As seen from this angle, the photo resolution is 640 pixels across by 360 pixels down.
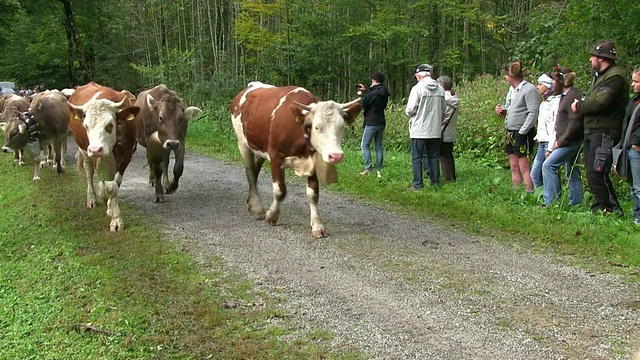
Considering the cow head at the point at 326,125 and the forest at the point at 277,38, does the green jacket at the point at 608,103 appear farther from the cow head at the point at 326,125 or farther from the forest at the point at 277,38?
the forest at the point at 277,38

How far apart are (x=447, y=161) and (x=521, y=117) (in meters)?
1.73

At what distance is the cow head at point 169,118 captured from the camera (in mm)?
7859

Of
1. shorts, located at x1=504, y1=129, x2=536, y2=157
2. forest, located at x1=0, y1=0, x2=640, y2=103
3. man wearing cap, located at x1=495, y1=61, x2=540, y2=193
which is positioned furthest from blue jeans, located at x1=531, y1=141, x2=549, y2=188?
forest, located at x1=0, y1=0, x2=640, y2=103

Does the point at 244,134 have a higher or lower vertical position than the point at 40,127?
higher

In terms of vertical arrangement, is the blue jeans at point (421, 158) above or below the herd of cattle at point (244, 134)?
below

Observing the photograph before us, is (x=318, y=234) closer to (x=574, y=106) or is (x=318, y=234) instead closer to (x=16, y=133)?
(x=574, y=106)

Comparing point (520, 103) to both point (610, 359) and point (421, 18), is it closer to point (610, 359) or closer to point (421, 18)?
point (610, 359)

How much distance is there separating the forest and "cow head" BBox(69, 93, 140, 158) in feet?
45.9

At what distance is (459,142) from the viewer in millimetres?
13438

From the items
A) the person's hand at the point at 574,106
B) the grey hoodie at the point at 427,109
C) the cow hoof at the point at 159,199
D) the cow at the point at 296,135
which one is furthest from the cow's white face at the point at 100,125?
the person's hand at the point at 574,106

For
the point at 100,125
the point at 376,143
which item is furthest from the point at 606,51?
the point at 100,125

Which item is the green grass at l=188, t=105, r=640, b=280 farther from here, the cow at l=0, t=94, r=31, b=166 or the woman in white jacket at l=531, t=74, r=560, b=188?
the cow at l=0, t=94, r=31, b=166

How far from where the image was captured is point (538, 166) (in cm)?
839

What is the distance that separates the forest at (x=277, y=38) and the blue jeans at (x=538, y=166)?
1322 centimetres
